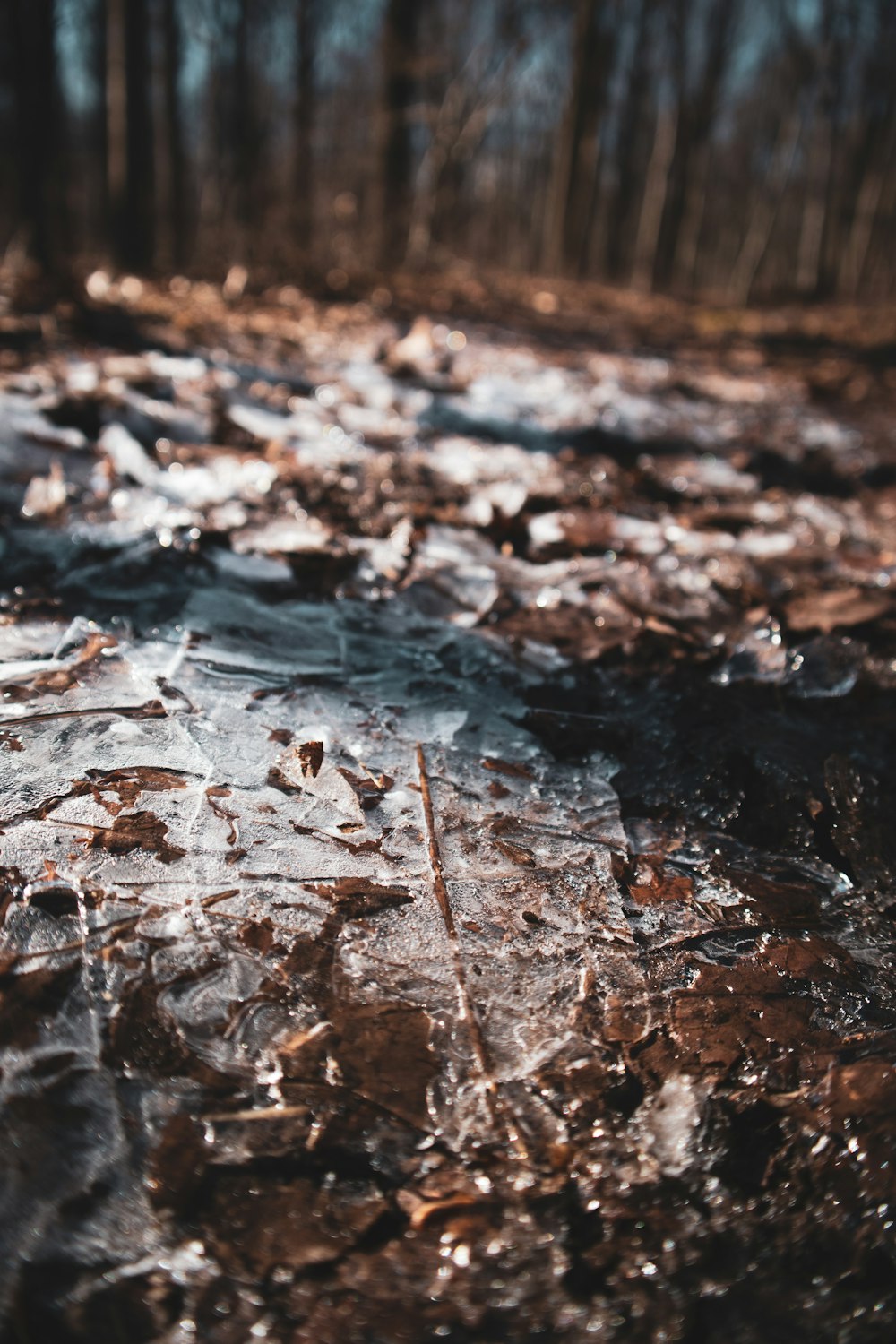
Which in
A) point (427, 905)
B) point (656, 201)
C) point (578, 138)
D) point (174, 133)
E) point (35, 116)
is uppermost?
point (578, 138)

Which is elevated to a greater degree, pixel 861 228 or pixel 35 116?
pixel 35 116

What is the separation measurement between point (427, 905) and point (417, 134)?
40.4 feet

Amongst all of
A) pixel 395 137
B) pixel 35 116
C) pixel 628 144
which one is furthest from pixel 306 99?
pixel 35 116

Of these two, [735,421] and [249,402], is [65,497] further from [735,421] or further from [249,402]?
[735,421]

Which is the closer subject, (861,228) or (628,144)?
(861,228)

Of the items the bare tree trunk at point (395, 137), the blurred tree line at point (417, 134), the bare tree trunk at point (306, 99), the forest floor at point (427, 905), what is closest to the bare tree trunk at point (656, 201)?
the blurred tree line at point (417, 134)

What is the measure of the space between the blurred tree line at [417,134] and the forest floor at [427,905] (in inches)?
155

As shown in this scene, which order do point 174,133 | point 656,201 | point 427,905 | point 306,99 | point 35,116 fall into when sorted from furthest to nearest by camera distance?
point 656,201
point 306,99
point 174,133
point 35,116
point 427,905

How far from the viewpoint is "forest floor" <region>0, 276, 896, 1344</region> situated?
31.0 inches

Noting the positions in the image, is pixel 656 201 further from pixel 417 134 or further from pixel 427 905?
pixel 427 905

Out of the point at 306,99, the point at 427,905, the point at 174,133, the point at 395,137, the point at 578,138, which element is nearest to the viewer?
the point at 427,905

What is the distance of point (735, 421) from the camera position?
150 inches

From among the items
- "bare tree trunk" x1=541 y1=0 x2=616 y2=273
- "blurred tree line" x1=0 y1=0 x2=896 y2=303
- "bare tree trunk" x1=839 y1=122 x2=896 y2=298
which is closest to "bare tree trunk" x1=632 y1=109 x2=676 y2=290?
"blurred tree line" x1=0 y1=0 x2=896 y2=303

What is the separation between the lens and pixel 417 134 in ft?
35.9
